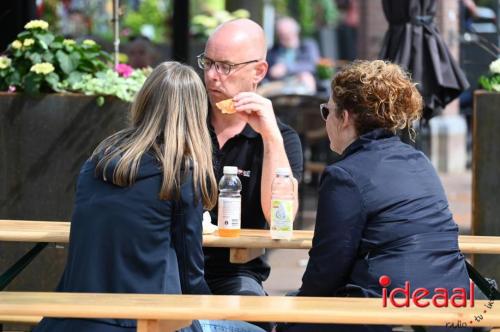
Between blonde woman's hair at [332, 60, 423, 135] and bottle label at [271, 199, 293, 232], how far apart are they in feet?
1.70

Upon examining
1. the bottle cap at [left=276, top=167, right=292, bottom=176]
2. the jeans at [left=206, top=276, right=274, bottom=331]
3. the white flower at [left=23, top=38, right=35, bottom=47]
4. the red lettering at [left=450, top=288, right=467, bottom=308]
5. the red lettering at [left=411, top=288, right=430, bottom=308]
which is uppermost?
the white flower at [left=23, top=38, right=35, bottom=47]

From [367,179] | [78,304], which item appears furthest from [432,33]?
[78,304]

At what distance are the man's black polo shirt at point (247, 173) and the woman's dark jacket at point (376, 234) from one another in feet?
2.83

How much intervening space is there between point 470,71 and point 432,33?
2.55 meters

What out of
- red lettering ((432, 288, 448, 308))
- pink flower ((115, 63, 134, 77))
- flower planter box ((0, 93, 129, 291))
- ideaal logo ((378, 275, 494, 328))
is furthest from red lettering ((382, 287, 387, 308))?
pink flower ((115, 63, 134, 77))

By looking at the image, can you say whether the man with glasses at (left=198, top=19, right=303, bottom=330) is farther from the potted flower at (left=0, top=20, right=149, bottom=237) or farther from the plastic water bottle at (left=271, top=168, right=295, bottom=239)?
the potted flower at (left=0, top=20, right=149, bottom=237)

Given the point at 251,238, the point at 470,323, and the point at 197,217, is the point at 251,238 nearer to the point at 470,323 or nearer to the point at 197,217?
the point at 197,217

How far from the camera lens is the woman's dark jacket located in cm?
337

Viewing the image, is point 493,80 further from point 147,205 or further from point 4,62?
point 147,205

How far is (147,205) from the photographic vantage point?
3361mm

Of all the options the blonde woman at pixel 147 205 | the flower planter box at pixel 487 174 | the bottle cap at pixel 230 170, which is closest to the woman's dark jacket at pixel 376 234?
the blonde woman at pixel 147 205

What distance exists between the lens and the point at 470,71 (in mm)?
9203

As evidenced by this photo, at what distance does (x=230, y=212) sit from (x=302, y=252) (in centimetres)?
440

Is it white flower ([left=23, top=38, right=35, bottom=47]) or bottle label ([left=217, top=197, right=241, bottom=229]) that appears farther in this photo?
white flower ([left=23, top=38, right=35, bottom=47])
